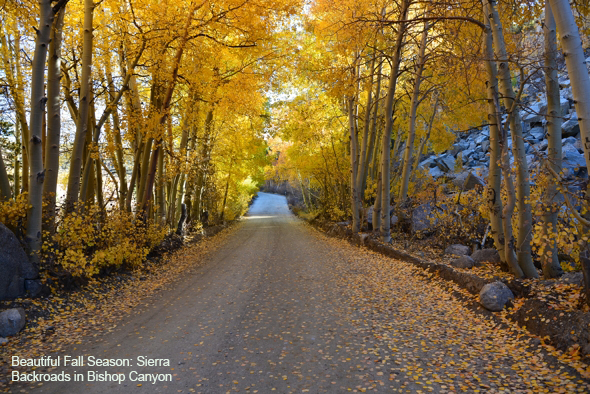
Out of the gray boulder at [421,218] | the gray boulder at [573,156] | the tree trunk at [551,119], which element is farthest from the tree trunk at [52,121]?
the gray boulder at [573,156]

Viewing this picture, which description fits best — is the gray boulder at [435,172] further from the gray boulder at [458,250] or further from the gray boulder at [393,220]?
the gray boulder at [458,250]

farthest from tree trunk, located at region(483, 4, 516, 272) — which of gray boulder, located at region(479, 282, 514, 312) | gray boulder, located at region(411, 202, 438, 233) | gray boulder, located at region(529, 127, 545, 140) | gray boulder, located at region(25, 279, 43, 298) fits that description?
gray boulder, located at region(529, 127, 545, 140)

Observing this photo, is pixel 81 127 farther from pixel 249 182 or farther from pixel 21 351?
pixel 249 182

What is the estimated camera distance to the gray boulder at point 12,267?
17.3 ft

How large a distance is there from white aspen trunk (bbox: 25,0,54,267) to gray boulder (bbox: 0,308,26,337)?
1283mm

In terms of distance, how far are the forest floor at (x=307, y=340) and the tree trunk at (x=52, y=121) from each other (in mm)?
1925

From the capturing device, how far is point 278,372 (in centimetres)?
361

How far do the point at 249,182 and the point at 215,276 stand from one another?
21001 millimetres

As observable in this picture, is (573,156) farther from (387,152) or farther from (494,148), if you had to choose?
(494,148)

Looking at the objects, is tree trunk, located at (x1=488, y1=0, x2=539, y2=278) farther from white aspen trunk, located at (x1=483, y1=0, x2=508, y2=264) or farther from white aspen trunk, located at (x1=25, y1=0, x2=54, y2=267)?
white aspen trunk, located at (x1=25, y1=0, x2=54, y2=267)

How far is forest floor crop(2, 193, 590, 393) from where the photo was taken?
134 inches

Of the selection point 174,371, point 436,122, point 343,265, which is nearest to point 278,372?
point 174,371

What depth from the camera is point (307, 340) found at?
4.40 metres

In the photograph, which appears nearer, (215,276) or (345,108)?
(215,276)
